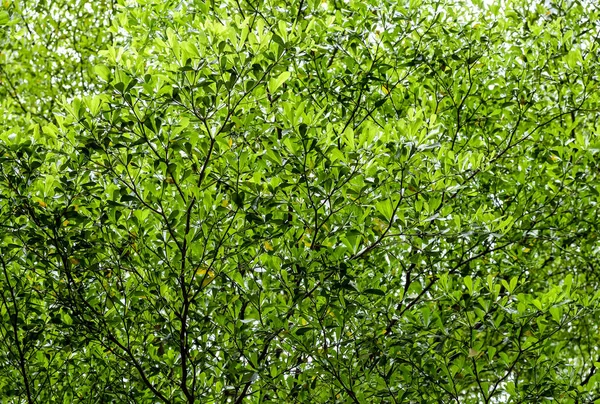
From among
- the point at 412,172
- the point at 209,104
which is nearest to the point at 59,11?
the point at 209,104

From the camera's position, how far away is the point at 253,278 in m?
4.65

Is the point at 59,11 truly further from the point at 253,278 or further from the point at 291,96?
the point at 253,278

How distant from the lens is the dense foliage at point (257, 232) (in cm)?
432

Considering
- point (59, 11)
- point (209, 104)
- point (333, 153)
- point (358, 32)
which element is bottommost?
point (333, 153)

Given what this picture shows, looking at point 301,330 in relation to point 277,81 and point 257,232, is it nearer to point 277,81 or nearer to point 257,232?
point 257,232

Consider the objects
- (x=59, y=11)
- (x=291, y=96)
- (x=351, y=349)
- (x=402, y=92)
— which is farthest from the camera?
(x=59, y=11)

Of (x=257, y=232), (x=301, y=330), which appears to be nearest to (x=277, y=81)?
(x=257, y=232)

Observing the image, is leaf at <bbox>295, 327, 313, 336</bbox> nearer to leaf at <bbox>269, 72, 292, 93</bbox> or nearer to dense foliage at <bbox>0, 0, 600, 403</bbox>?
dense foliage at <bbox>0, 0, 600, 403</bbox>

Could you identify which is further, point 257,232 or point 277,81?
point 257,232

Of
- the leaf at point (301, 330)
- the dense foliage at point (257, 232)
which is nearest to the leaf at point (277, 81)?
the dense foliage at point (257, 232)

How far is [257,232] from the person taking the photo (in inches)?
181

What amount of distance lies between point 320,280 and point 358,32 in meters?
2.08

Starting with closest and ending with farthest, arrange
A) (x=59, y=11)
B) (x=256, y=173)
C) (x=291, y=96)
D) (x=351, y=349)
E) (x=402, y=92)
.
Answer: (x=256, y=173) → (x=351, y=349) → (x=291, y=96) → (x=402, y=92) → (x=59, y=11)

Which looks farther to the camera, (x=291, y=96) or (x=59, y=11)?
(x=59, y=11)
